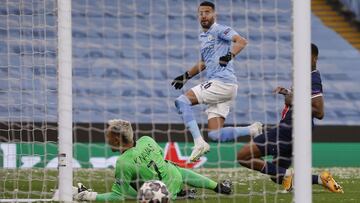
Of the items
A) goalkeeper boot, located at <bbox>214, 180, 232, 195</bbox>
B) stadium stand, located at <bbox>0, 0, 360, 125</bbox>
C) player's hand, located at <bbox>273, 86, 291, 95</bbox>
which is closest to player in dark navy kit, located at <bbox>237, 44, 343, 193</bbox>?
player's hand, located at <bbox>273, 86, 291, 95</bbox>

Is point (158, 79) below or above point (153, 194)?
above

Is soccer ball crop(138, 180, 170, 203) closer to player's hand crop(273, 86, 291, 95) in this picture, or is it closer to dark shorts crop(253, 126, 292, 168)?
player's hand crop(273, 86, 291, 95)

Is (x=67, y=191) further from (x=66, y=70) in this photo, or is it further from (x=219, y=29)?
(x=219, y=29)

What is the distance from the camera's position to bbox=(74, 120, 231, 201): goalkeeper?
928 cm

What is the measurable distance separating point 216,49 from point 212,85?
41cm

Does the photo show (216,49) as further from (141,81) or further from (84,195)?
(141,81)

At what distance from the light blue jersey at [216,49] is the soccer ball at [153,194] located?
14.0ft

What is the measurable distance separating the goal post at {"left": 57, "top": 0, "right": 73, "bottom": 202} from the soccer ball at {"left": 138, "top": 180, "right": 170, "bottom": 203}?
134cm

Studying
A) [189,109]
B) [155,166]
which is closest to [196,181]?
[155,166]

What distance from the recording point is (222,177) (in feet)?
45.2

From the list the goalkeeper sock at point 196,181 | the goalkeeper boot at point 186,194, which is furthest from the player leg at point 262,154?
the goalkeeper boot at point 186,194

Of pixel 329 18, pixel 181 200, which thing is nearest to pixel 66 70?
pixel 181 200

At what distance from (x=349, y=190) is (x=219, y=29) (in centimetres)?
228

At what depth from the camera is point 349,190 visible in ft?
37.6
